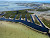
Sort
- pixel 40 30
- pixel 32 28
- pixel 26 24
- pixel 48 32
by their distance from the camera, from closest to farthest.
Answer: pixel 48 32 → pixel 40 30 → pixel 32 28 → pixel 26 24

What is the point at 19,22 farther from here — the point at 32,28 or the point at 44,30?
the point at 44,30

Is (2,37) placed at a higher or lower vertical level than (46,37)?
higher

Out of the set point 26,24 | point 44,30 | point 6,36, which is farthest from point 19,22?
point 6,36

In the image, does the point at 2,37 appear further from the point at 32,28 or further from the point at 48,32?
the point at 48,32

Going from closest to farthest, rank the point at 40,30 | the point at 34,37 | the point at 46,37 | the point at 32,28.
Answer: the point at 34,37
the point at 46,37
the point at 40,30
the point at 32,28

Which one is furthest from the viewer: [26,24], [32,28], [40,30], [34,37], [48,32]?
[26,24]

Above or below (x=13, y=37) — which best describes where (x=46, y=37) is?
→ below

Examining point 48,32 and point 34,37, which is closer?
point 34,37

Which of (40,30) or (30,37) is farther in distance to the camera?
(40,30)

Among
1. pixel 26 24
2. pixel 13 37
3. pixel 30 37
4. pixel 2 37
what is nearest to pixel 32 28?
pixel 26 24
